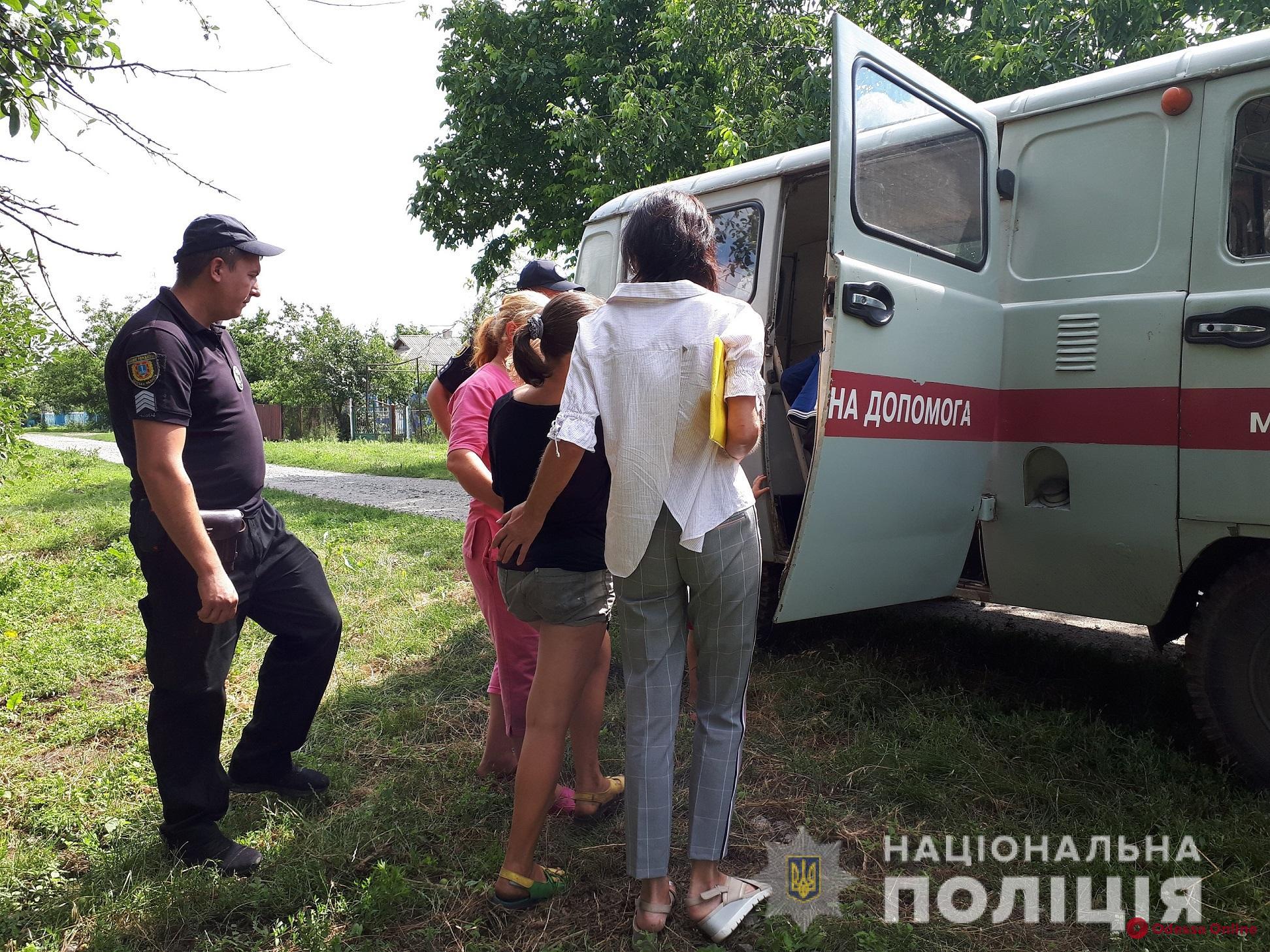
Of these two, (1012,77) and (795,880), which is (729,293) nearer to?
(795,880)

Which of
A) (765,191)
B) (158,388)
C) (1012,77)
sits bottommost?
(158,388)

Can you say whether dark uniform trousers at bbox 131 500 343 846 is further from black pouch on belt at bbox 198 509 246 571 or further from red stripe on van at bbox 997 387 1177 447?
red stripe on van at bbox 997 387 1177 447

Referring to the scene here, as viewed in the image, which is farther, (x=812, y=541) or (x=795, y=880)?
(x=812, y=541)

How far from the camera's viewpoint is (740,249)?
4430mm

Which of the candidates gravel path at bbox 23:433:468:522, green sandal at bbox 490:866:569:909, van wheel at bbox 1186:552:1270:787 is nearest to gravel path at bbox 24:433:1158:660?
gravel path at bbox 23:433:468:522

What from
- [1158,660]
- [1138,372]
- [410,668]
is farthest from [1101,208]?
[410,668]

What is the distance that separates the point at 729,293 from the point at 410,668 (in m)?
2.42

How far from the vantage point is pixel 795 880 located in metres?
2.57

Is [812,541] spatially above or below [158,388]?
below

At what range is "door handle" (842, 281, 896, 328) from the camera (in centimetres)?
295

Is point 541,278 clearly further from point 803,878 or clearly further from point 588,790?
Answer: point 803,878

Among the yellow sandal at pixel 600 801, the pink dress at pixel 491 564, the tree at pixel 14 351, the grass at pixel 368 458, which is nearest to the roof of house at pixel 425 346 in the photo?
the grass at pixel 368 458

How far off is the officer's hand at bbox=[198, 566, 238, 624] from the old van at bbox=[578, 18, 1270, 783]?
175 cm

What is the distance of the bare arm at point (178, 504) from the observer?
2.44m
